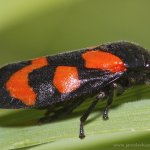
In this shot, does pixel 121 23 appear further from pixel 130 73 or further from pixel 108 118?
pixel 108 118

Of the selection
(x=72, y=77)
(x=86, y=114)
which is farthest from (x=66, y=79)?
(x=86, y=114)

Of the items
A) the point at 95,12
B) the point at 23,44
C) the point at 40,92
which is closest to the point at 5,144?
the point at 40,92

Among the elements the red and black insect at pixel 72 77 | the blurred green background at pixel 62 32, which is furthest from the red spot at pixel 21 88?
the blurred green background at pixel 62 32

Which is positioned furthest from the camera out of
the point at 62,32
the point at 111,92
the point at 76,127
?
the point at 62,32

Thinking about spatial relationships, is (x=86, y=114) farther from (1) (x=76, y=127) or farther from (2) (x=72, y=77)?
(2) (x=72, y=77)

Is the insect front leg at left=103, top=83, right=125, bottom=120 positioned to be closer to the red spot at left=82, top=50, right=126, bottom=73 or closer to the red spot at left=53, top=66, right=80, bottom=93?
the red spot at left=82, top=50, right=126, bottom=73

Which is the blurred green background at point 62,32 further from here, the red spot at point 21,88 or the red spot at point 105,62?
the red spot at point 105,62

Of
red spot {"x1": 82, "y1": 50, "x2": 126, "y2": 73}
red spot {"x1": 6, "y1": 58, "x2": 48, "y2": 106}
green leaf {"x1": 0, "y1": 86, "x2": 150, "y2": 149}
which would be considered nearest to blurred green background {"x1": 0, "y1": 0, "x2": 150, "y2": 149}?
green leaf {"x1": 0, "y1": 86, "x2": 150, "y2": 149}
